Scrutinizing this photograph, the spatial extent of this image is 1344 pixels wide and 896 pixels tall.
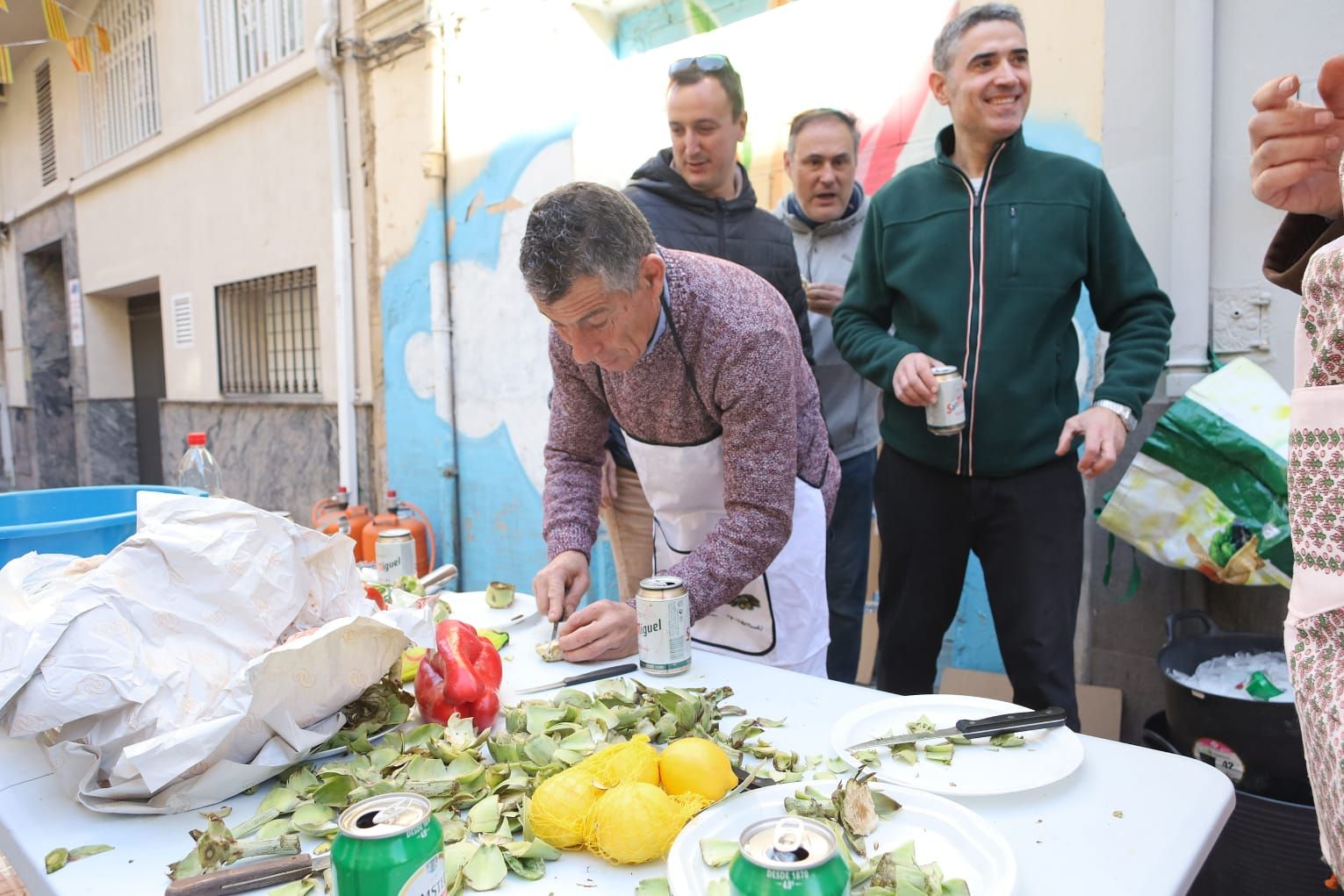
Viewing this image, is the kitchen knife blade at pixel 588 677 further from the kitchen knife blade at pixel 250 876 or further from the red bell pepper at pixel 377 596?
the kitchen knife blade at pixel 250 876

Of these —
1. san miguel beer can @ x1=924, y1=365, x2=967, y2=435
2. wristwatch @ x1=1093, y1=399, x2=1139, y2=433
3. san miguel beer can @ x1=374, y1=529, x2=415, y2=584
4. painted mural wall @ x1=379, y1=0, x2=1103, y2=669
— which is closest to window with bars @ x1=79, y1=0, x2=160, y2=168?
painted mural wall @ x1=379, y1=0, x2=1103, y2=669

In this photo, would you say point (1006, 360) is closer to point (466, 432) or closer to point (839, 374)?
point (839, 374)

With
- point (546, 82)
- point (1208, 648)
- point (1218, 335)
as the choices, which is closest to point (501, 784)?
point (1208, 648)

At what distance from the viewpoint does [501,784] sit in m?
1.18

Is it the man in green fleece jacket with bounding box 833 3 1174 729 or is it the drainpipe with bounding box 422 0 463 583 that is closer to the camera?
the man in green fleece jacket with bounding box 833 3 1174 729

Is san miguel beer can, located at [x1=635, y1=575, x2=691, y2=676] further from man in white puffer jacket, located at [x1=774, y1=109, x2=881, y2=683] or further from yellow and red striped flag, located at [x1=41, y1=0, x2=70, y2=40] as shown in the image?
yellow and red striped flag, located at [x1=41, y1=0, x2=70, y2=40]

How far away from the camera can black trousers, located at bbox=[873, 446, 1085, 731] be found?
228cm

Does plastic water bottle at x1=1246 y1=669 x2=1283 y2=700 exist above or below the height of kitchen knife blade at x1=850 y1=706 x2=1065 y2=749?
below

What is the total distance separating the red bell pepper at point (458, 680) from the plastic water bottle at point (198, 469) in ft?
5.35

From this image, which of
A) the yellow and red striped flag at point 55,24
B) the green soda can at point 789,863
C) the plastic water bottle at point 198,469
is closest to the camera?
the green soda can at point 789,863

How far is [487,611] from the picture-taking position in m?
2.08

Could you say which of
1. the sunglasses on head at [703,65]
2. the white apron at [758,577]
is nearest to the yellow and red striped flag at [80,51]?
the sunglasses on head at [703,65]

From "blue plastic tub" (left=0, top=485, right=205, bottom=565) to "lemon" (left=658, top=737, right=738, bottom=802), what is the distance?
1.29m

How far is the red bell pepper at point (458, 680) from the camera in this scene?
140 centimetres
